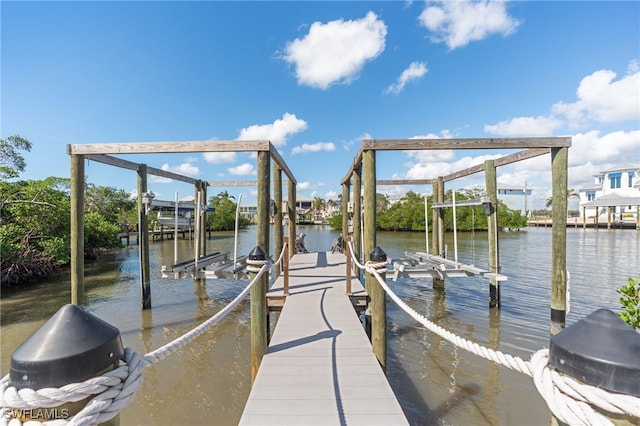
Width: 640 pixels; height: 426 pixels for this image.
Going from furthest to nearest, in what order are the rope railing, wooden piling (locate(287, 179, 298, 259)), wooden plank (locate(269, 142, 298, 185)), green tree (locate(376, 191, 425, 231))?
green tree (locate(376, 191, 425, 231)), wooden piling (locate(287, 179, 298, 259)), wooden plank (locate(269, 142, 298, 185)), the rope railing

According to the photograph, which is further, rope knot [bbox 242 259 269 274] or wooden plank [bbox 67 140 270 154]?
wooden plank [bbox 67 140 270 154]

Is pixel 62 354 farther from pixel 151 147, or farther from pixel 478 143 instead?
pixel 478 143

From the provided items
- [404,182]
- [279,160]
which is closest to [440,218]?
[404,182]

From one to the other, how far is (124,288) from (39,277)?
4250mm

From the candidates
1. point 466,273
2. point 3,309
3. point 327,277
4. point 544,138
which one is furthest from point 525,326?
point 3,309

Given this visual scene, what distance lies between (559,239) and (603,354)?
588cm

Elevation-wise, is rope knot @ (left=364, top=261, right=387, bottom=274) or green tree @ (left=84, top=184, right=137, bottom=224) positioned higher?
green tree @ (left=84, top=184, right=137, bottom=224)

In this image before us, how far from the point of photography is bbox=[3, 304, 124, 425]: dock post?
2.99ft

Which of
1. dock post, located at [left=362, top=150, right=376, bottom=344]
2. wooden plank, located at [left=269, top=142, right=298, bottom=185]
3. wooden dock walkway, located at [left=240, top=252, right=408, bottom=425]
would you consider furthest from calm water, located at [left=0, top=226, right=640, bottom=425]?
wooden plank, located at [left=269, top=142, right=298, bottom=185]

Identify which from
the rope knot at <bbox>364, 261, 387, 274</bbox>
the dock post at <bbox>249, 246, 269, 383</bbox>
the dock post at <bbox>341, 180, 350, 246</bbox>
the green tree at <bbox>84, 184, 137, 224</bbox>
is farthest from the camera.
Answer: the green tree at <bbox>84, 184, 137, 224</bbox>

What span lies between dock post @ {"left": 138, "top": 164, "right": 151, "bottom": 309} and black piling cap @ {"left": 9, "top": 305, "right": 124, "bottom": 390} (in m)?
6.98

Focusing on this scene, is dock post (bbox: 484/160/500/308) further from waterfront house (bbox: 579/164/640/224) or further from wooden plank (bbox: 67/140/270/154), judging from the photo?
waterfront house (bbox: 579/164/640/224)

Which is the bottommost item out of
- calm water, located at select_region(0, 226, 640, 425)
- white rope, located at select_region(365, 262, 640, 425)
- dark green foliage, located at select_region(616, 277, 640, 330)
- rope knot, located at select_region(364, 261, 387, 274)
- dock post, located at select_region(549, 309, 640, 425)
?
calm water, located at select_region(0, 226, 640, 425)

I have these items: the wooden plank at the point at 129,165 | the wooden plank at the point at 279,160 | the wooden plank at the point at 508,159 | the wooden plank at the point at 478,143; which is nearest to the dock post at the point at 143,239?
the wooden plank at the point at 129,165
